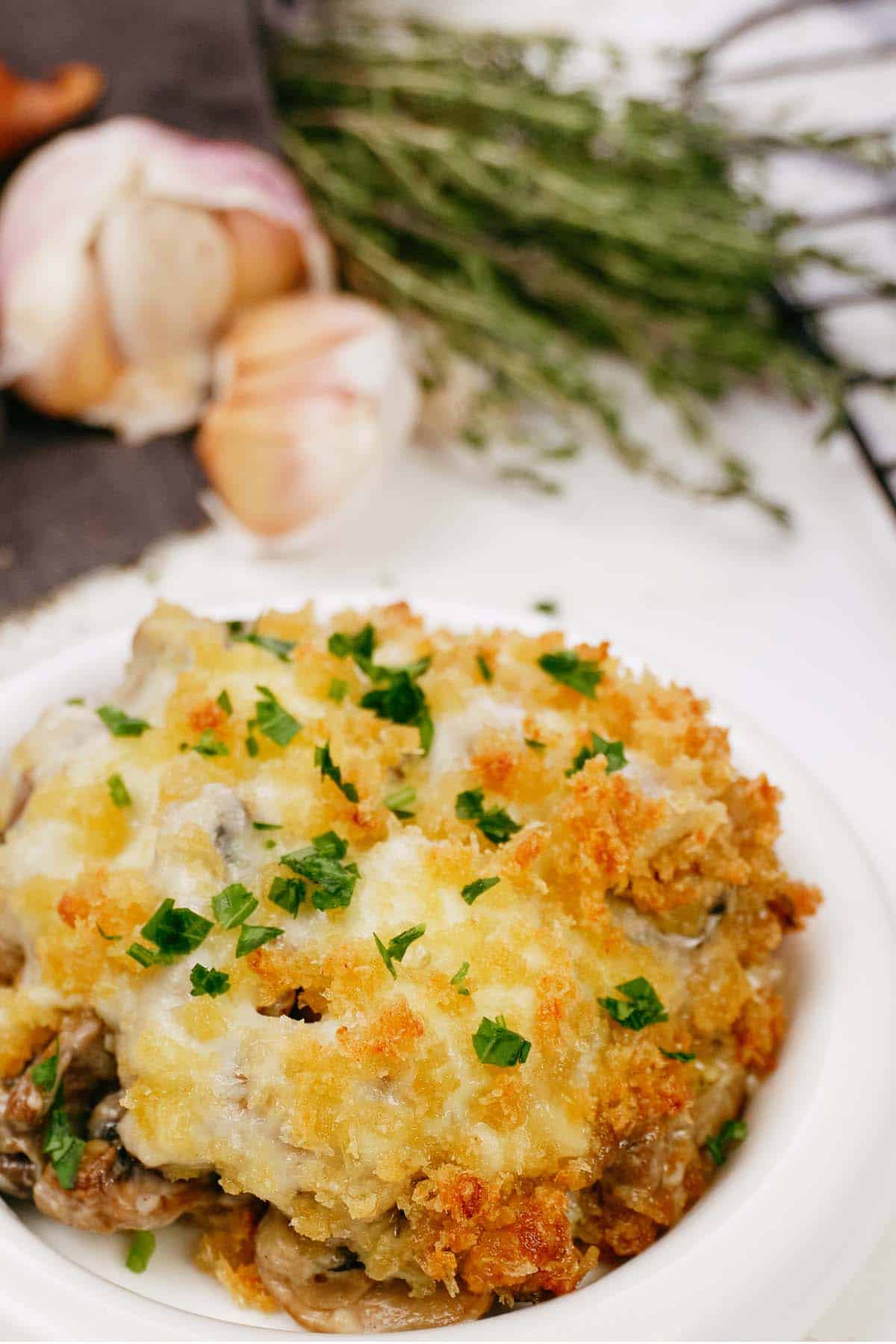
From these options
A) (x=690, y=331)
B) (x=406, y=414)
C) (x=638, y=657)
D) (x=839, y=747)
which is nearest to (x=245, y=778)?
(x=638, y=657)

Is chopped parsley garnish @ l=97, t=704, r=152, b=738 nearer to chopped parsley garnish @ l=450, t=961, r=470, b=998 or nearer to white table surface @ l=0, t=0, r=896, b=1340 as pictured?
chopped parsley garnish @ l=450, t=961, r=470, b=998

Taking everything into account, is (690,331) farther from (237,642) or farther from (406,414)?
(237,642)

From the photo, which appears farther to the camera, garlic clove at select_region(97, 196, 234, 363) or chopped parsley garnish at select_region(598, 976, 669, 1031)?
garlic clove at select_region(97, 196, 234, 363)

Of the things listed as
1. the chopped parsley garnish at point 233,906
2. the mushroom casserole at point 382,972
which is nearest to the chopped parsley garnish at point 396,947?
the mushroom casserole at point 382,972

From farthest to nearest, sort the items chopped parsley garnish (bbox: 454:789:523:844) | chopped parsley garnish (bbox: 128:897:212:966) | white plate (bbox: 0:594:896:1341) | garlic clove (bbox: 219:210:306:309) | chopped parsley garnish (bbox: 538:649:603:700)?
1. garlic clove (bbox: 219:210:306:309)
2. chopped parsley garnish (bbox: 538:649:603:700)
3. chopped parsley garnish (bbox: 454:789:523:844)
4. chopped parsley garnish (bbox: 128:897:212:966)
5. white plate (bbox: 0:594:896:1341)

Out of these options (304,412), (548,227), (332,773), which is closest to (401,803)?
(332,773)

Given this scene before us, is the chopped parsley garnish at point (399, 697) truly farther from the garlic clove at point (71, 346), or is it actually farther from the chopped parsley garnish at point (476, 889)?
the garlic clove at point (71, 346)

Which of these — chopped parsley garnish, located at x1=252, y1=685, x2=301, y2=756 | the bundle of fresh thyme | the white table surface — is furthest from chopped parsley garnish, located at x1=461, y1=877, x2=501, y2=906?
the bundle of fresh thyme
